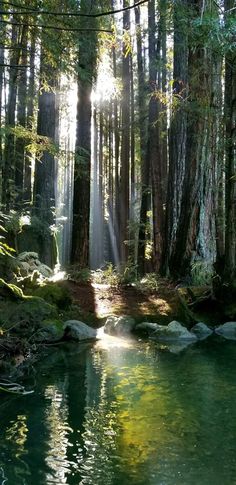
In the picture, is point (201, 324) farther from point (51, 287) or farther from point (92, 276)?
point (92, 276)

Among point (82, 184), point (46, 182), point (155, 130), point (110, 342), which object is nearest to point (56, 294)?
point (110, 342)

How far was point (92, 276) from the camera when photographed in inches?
456

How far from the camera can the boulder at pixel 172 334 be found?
26.4ft

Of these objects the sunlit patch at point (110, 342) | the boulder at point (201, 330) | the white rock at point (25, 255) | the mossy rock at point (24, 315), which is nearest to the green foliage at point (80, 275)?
the white rock at point (25, 255)

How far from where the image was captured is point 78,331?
304 inches

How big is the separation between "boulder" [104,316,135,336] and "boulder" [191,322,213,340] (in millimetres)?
1123

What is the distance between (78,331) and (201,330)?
2.25 metres

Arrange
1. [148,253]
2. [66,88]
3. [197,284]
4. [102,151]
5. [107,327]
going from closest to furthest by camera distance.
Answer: [107,327], [197,284], [66,88], [148,253], [102,151]

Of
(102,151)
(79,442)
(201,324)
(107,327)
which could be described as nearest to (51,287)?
(107,327)

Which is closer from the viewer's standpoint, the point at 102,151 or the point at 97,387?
the point at 97,387

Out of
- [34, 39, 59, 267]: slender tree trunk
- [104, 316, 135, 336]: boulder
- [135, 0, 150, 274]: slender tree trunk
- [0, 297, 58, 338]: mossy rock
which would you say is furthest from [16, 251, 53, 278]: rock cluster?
[135, 0, 150, 274]: slender tree trunk

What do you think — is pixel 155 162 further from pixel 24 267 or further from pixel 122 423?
pixel 122 423

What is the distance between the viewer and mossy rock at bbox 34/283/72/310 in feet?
27.5

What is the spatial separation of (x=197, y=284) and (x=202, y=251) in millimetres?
725
